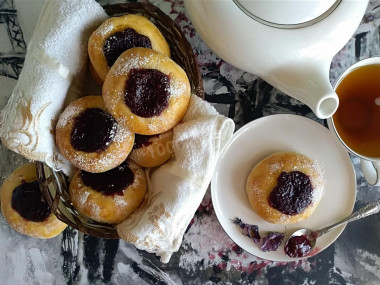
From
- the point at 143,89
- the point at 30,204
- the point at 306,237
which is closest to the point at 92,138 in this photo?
the point at 143,89

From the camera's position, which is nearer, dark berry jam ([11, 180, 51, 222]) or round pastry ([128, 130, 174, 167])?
round pastry ([128, 130, 174, 167])

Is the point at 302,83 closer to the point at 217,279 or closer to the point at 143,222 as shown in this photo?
the point at 143,222

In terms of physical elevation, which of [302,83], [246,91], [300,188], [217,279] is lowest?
[217,279]

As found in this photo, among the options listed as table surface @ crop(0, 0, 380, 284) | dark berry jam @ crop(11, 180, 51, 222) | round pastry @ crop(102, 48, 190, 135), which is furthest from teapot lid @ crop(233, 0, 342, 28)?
dark berry jam @ crop(11, 180, 51, 222)

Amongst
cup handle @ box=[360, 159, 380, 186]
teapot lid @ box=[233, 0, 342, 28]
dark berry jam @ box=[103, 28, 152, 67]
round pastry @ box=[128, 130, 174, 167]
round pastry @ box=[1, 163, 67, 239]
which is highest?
teapot lid @ box=[233, 0, 342, 28]

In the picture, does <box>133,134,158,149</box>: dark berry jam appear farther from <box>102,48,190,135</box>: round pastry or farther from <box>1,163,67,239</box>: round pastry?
<box>1,163,67,239</box>: round pastry

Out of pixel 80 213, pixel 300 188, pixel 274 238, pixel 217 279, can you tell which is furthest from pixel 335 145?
pixel 80 213

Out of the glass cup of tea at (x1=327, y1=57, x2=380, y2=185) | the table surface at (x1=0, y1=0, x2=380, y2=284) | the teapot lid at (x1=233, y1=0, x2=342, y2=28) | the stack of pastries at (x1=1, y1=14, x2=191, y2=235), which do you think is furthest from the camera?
the table surface at (x1=0, y1=0, x2=380, y2=284)

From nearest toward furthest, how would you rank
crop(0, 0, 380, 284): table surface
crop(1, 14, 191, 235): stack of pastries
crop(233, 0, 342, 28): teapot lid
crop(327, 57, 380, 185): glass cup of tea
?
Result: 1. crop(233, 0, 342, 28): teapot lid
2. crop(1, 14, 191, 235): stack of pastries
3. crop(327, 57, 380, 185): glass cup of tea
4. crop(0, 0, 380, 284): table surface
